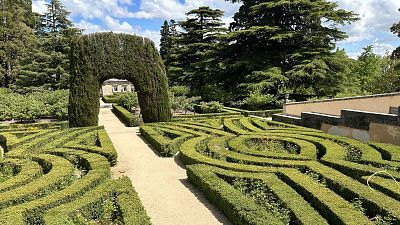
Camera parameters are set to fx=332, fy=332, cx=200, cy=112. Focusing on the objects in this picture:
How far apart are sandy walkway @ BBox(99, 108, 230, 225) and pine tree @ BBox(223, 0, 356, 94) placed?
1542 centimetres

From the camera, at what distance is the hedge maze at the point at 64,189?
5539 millimetres

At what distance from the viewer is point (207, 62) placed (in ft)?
95.8

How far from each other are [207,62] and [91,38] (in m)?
15.0

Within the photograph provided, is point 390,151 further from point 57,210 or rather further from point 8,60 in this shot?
point 8,60

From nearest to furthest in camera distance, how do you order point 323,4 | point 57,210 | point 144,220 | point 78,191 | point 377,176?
1. point 144,220
2. point 57,210
3. point 78,191
4. point 377,176
5. point 323,4

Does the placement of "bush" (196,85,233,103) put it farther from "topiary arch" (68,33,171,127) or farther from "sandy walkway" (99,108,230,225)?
"sandy walkway" (99,108,230,225)

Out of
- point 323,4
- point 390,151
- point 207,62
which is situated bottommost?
point 390,151

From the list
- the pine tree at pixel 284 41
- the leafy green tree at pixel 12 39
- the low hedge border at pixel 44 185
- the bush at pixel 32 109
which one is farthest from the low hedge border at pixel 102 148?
the leafy green tree at pixel 12 39

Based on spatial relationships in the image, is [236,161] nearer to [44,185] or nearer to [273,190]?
[273,190]

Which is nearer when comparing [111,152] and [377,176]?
[377,176]

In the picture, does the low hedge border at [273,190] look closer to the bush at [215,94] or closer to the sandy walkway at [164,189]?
the sandy walkway at [164,189]

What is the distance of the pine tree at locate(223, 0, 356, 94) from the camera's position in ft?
79.2

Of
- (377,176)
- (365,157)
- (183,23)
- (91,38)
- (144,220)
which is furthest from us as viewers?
(183,23)

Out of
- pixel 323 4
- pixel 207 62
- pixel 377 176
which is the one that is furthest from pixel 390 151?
pixel 207 62
